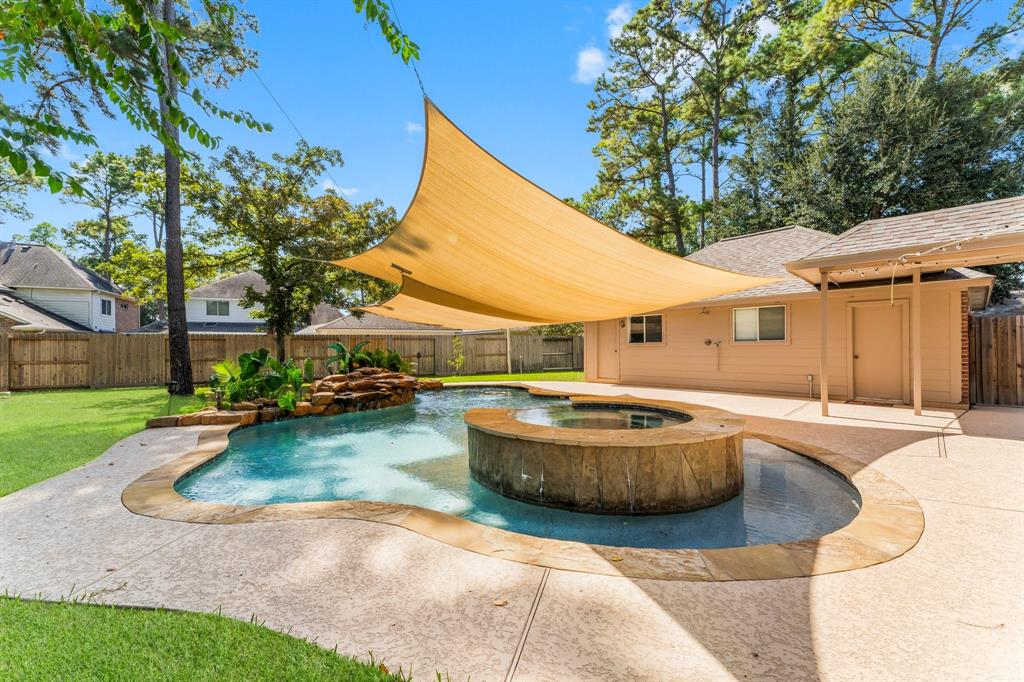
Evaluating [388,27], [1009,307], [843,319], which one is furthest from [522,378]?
[388,27]

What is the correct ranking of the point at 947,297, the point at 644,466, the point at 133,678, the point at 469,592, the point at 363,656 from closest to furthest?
the point at 133,678, the point at 363,656, the point at 469,592, the point at 644,466, the point at 947,297

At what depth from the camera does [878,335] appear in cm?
823

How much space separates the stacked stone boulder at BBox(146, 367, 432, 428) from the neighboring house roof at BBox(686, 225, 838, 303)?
7.55 meters

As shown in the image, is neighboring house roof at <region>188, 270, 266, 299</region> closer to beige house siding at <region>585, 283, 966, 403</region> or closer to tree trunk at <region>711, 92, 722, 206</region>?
beige house siding at <region>585, 283, 966, 403</region>

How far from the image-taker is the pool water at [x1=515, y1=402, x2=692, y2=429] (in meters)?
5.53

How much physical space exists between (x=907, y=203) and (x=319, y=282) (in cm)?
1862

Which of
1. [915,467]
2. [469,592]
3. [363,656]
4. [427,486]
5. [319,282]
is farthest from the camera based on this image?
[319,282]

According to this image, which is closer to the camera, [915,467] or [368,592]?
[368,592]

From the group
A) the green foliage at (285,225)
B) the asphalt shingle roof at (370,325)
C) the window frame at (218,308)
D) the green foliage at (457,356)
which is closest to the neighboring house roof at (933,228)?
the green foliage at (457,356)

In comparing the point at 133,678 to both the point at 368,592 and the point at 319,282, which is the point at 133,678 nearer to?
the point at 368,592

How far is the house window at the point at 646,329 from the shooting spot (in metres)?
11.8

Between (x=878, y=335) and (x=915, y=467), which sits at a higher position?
(x=878, y=335)

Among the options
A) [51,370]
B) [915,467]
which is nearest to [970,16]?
[915,467]

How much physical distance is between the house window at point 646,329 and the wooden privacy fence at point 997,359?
5.91 m
